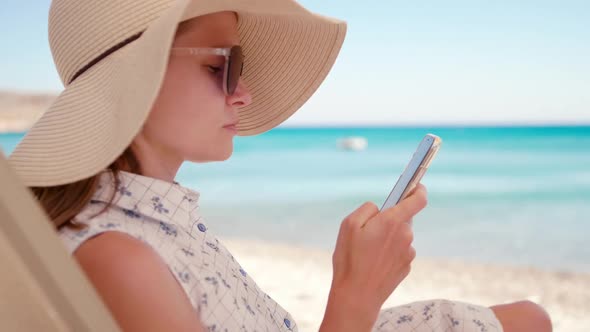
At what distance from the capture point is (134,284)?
1.08 meters

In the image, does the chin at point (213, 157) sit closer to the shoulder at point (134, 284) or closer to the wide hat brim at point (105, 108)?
the wide hat brim at point (105, 108)

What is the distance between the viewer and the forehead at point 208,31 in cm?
147

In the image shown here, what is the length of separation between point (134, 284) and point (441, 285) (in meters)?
5.90

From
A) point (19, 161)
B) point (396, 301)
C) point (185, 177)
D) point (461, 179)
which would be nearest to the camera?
point (19, 161)

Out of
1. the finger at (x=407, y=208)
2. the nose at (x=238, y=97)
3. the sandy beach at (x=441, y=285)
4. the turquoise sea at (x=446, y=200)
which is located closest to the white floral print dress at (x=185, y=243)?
the nose at (x=238, y=97)

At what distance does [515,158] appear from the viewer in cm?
2806

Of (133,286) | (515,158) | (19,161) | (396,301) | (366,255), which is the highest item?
(19,161)

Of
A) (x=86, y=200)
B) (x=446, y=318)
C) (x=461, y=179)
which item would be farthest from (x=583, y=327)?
(x=461, y=179)

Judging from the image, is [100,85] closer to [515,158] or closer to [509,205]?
[509,205]

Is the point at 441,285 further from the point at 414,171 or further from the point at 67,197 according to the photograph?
the point at 67,197

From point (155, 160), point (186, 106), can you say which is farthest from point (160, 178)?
point (186, 106)

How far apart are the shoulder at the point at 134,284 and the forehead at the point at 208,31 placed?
1.68 feet

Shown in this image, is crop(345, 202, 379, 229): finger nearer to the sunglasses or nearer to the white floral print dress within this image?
the white floral print dress

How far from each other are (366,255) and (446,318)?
0.51 m
